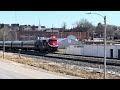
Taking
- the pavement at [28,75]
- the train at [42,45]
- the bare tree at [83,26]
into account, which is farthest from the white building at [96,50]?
the bare tree at [83,26]

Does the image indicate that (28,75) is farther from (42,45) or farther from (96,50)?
(42,45)

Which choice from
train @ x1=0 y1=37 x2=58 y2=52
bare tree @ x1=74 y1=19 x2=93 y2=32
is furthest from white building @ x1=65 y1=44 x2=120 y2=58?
bare tree @ x1=74 y1=19 x2=93 y2=32

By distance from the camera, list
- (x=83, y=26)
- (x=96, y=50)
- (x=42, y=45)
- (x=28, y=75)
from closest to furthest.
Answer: (x=28, y=75) → (x=96, y=50) → (x=42, y=45) → (x=83, y=26)

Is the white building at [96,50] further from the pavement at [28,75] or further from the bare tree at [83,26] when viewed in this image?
the bare tree at [83,26]

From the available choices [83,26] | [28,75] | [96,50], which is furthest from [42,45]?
[83,26]

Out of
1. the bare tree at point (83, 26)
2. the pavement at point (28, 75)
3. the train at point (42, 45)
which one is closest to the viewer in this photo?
the pavement at point (28, 75)

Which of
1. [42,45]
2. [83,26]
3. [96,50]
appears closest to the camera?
[96,50]
